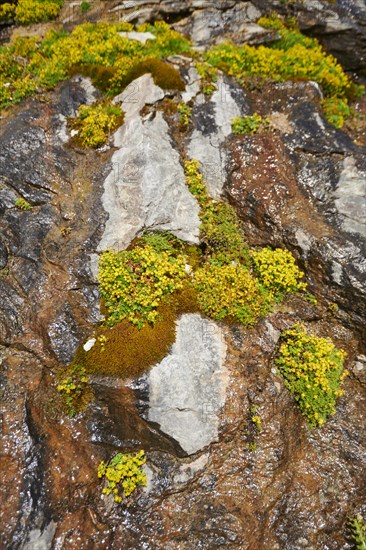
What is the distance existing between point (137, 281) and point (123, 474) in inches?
151

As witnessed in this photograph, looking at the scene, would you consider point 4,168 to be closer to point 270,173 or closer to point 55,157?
point 55,157

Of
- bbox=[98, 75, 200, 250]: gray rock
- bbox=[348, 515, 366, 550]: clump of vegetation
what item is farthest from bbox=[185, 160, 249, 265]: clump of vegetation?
bbox=[348, 515, 366, 550]: clump of vegetation

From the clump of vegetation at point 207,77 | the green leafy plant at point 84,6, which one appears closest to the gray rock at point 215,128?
the clump of vegetation at point 207,77

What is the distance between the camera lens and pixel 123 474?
6703mm

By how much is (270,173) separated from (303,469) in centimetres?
715

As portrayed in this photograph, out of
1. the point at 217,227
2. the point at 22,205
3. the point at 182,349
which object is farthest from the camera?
the point at 22,205

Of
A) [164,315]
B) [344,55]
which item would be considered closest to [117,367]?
[164,315]

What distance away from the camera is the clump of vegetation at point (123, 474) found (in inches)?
261

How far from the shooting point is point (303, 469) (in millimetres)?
7137

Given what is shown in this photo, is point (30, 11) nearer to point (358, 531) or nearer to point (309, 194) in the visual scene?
point (309, 194)

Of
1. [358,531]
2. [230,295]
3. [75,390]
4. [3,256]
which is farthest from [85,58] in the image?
[358,531]

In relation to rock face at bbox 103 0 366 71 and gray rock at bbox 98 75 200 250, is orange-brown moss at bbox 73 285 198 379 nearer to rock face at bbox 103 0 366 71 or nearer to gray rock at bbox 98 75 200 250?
gray rock at bbox 98 75 200 250

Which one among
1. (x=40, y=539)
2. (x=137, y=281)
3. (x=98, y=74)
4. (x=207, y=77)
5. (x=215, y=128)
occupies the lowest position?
(x=40, y=539)

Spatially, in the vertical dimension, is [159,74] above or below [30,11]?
below
